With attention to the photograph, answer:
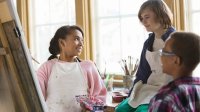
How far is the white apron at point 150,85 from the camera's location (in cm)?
175

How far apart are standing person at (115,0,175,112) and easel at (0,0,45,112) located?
0.77m

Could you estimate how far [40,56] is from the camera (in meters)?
3.59

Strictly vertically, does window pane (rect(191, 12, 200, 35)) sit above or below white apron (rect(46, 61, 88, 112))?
above

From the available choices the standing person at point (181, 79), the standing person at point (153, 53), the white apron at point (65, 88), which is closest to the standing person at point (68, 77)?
the white apron at point (65, 88)

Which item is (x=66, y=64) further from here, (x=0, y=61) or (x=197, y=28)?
(x=197, y=28)

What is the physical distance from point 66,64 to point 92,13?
3.43 ft

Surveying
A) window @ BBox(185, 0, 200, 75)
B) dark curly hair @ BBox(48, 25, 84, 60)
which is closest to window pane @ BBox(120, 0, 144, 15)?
window @ BBox(185, 0, 200, 75)

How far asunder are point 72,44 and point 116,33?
0.90m

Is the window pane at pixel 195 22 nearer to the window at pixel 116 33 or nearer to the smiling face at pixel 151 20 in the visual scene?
the window at pixel 116 33

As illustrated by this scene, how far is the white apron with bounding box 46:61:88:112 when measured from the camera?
2.01m

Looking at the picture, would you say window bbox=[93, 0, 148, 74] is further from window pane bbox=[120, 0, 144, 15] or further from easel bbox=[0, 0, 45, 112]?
easel bbox=[0, 0, 45, 112]

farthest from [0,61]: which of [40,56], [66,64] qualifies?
[40,56]

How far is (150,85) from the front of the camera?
180cm

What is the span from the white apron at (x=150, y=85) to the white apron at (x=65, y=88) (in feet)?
1.34
